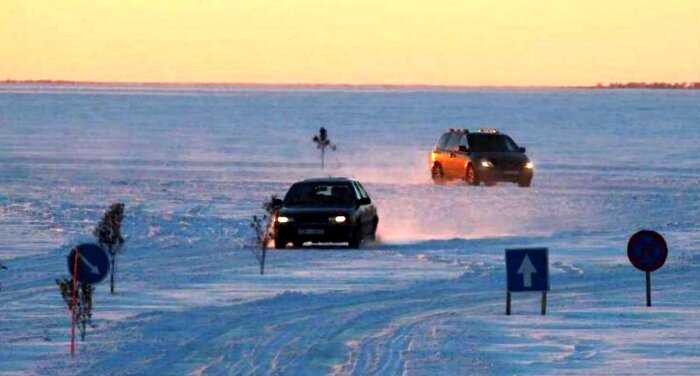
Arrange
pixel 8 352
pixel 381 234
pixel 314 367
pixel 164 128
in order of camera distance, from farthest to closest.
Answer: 1. pixel 164 128
2. pixel 381 234
3. pixel 8 352
4. pixel 314 367

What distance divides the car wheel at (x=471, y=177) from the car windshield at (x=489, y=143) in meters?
0.62

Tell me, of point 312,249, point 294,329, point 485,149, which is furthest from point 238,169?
point 294,329

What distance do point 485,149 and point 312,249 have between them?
18.5m

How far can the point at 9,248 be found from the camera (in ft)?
86.7

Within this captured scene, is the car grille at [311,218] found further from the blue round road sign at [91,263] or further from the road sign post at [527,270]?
the blue round road sign at [91,263]

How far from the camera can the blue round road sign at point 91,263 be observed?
15570 millimetres

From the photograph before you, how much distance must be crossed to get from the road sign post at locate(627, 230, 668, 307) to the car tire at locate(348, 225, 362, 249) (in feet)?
33.2

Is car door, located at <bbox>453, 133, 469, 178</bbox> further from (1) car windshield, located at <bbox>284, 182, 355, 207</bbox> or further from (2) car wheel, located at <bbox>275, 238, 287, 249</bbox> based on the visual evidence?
(2) car wheel, located at <bbox>275, 238, 287, 249</bbox>

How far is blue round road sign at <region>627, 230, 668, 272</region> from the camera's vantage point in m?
18.3

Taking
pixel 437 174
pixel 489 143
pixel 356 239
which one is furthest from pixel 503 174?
pixel 356 239

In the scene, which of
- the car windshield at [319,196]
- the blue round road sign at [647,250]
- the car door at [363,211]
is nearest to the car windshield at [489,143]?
the car door at [363,211]

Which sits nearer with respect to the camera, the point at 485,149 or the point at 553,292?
the point at 553,292

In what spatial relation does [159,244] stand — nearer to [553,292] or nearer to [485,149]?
[553,292]

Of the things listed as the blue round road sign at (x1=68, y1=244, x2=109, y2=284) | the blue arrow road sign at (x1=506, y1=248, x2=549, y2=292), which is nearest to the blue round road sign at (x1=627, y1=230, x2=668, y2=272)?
the blue arrow road sign at (x1=506, y1=248, x2=549, y2=292)
